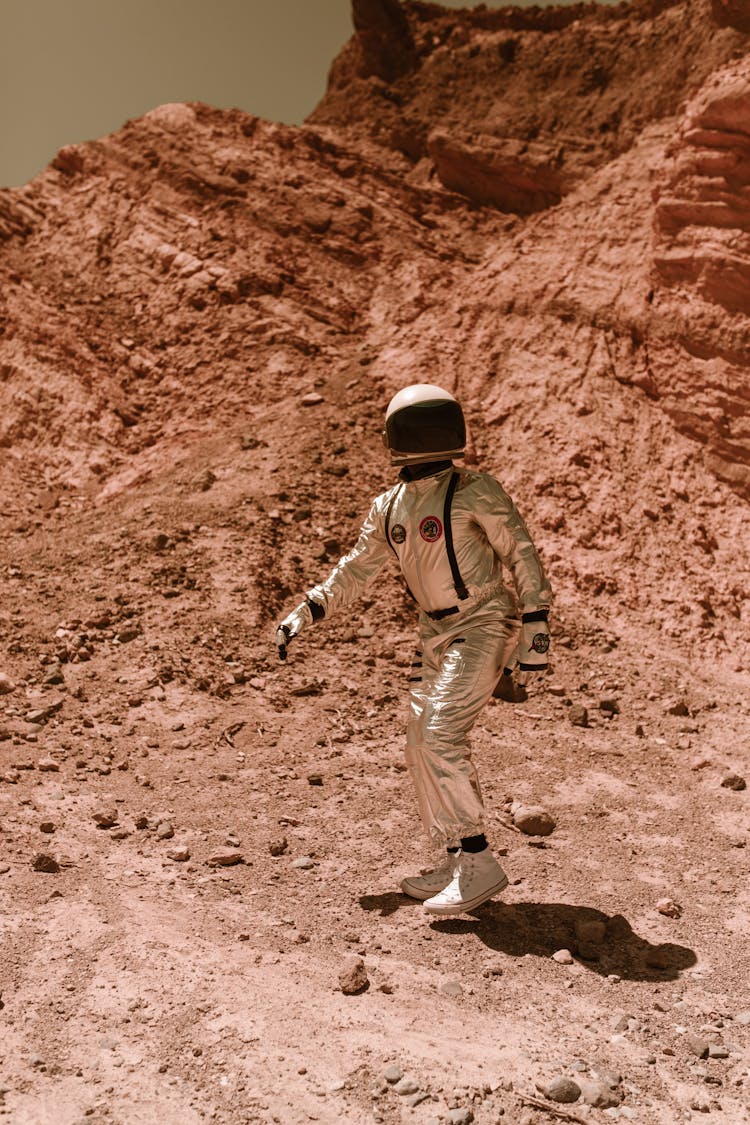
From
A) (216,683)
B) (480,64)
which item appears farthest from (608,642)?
(480,64)

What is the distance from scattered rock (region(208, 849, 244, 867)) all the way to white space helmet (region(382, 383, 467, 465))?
78.8 inches

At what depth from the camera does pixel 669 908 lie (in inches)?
169

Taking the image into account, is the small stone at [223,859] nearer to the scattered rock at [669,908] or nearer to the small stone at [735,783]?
the scattered rock at [669,908]

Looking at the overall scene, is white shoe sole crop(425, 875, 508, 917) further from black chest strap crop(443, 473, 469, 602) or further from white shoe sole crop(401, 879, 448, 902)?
black chest strap crop(443, 473, 469, 602)

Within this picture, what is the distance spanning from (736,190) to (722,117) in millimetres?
776

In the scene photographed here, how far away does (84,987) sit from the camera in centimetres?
343

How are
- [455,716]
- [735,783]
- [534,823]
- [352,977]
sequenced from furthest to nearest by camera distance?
1. [735,783]
2. [534,823]
3. [455,716]
4. [352,977]

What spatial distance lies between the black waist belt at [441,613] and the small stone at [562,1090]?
1.94 m

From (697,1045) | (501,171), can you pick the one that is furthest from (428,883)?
(501,171)

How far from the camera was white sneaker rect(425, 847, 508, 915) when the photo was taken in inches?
160

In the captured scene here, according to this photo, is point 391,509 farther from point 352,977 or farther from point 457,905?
point 352,977

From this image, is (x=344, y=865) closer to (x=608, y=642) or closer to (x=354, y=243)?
(x=608, y=642)

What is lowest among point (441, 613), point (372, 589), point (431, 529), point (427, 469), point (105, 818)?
point (105, 818)

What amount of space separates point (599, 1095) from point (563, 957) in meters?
0.91
